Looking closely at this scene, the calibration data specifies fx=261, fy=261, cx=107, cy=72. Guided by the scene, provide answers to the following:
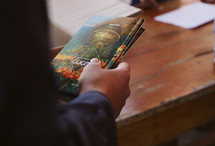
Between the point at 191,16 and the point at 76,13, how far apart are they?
564mm

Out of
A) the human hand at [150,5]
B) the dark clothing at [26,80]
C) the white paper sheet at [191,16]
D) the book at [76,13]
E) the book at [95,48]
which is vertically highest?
the dark clothing at [26,80]

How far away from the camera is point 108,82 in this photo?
1.50 ft

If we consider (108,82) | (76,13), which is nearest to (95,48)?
(108,82)

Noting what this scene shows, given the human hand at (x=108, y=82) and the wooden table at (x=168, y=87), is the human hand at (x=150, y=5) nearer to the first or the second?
the wooden table at (x=168, y=87)

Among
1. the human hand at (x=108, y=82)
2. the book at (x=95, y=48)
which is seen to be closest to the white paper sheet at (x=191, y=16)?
the book at (x=95, y=48)

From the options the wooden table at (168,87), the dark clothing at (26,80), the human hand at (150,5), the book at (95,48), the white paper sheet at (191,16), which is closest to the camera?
the dark clothing at (26,80)

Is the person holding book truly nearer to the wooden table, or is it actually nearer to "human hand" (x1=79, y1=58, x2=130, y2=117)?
"human hand" (x1=79, y1=58, x2=130, y2=117)

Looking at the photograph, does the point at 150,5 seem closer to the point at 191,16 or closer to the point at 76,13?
the point at 191,16

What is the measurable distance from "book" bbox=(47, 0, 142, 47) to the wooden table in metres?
0.13

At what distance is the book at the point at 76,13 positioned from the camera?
0.94 meters

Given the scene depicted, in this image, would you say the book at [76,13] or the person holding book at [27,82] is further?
the book at [76,13]

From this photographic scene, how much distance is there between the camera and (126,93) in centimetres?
52

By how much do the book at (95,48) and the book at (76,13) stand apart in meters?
0.22

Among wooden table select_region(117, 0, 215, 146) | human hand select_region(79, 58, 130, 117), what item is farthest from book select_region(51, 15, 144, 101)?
wooden table select_region(117, 0, 215, 146)
